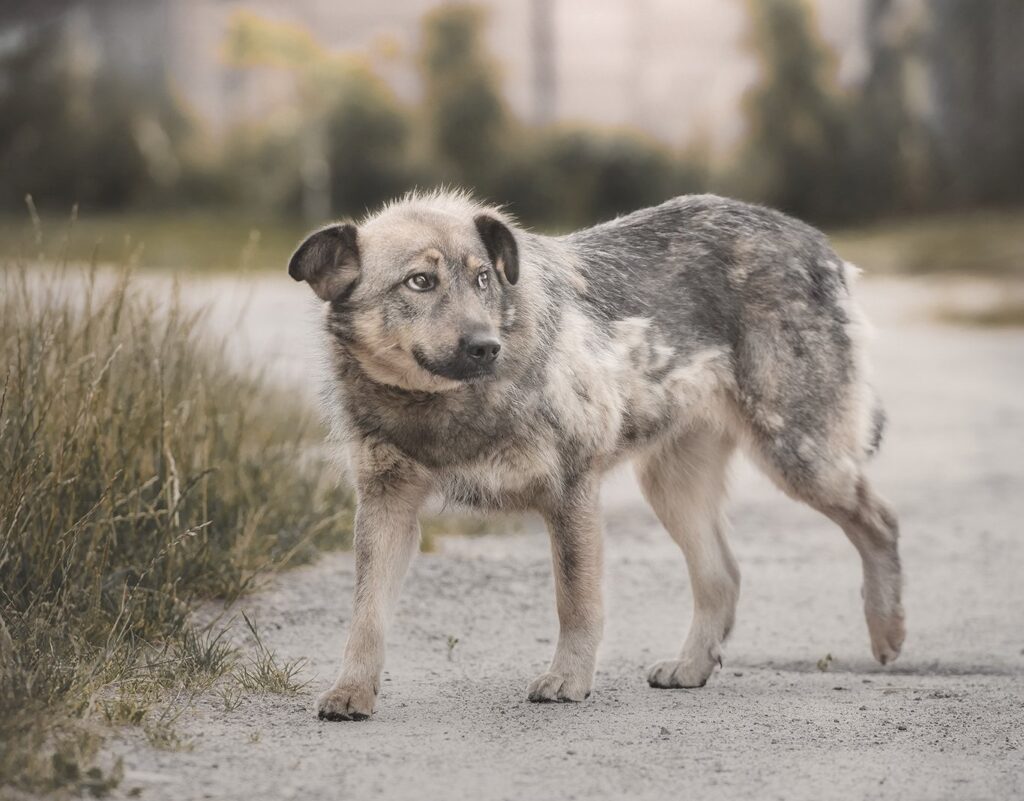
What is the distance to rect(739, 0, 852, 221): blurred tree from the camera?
78.3 ft

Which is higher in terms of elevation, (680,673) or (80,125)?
(80,125)

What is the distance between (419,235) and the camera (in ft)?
17.2

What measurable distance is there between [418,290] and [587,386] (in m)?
0.75

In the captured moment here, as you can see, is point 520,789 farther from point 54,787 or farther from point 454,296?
point 454,296

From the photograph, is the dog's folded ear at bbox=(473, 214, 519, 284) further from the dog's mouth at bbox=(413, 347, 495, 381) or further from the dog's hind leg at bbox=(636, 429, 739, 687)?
the dog's hind leg at bbox=(636, 429, 739, 687)

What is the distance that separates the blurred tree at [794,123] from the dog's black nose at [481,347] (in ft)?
63.6

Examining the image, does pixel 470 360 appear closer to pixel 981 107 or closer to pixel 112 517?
pixel 112 517

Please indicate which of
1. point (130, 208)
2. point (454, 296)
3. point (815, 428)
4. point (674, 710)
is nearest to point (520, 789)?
point (674, 710)

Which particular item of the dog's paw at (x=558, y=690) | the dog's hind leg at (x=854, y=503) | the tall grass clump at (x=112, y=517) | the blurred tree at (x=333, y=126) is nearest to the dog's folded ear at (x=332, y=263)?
the tall grass clump at (x=112, y=517)

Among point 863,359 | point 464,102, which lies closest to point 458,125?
point 464,102

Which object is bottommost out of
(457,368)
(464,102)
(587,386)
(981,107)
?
(981,107)

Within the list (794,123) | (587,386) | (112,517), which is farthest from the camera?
(794,123)

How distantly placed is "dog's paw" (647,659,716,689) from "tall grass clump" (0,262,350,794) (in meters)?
1.62

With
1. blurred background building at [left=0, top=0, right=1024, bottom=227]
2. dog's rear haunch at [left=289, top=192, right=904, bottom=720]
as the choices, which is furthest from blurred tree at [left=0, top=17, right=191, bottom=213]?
dog's rear haunch at [left=289, top=192, right=904, bottom=720]
